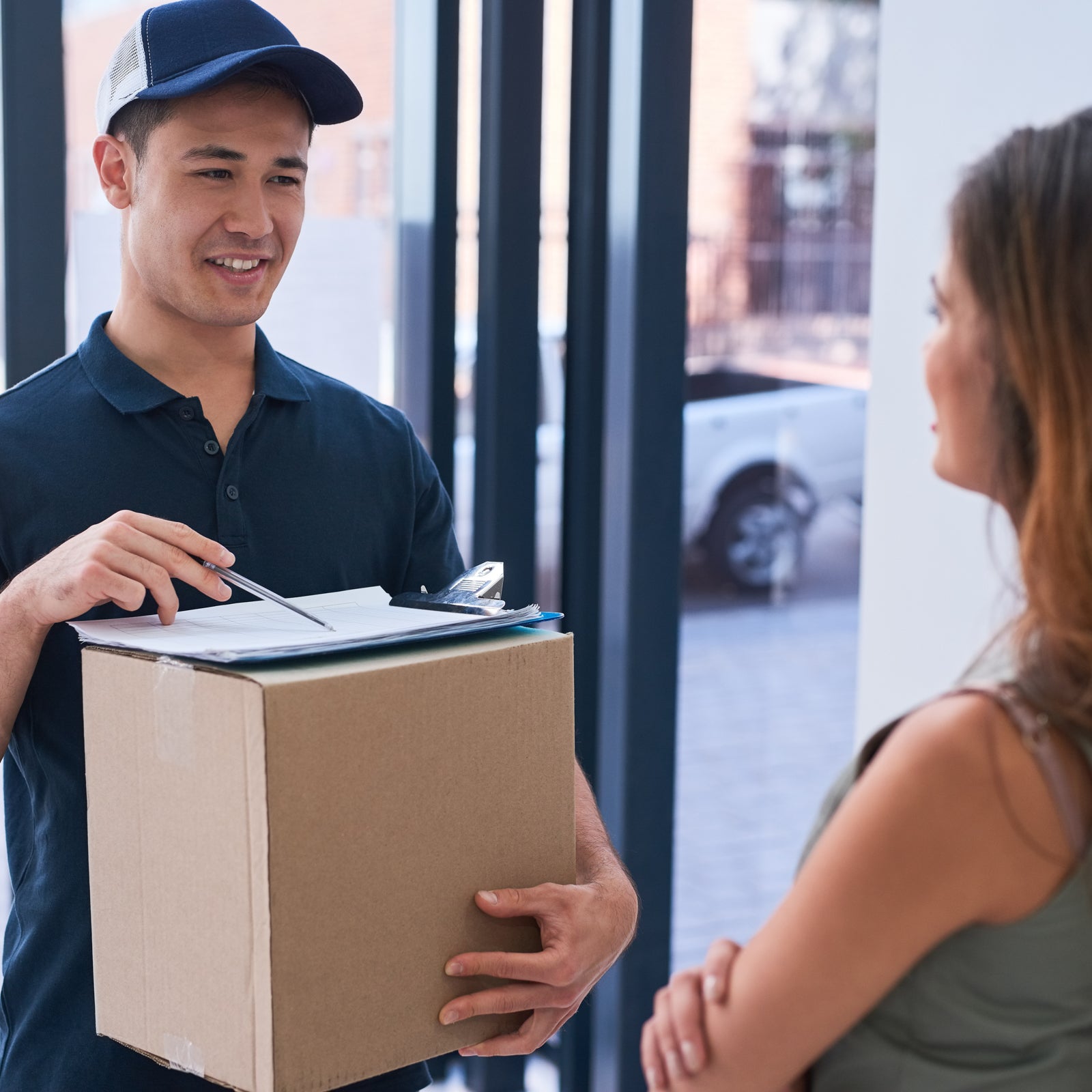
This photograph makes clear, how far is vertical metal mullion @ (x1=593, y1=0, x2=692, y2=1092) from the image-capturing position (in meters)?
2.32

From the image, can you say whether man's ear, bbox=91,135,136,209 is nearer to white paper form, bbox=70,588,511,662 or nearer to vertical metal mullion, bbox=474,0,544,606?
white paper form, bbox=70,588,511,662

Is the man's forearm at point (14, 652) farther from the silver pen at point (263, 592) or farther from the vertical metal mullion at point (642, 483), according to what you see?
the vertical metal mullion at point (642, 483)

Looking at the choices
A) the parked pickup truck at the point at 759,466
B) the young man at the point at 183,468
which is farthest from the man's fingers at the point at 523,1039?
the parked pickup truck at the point at 759,466

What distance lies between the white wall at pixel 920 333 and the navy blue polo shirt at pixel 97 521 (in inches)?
37.9

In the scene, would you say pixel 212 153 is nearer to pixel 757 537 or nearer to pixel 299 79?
pixel 299 79

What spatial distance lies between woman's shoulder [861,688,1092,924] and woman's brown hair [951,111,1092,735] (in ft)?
0.10

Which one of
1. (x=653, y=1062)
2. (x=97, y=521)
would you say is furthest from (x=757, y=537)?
(x=653, y=1062)

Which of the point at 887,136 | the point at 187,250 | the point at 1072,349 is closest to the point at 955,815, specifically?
the point at 1072,349

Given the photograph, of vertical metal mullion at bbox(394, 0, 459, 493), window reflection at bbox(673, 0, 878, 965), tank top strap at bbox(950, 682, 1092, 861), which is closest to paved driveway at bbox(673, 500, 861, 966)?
window reflection at bbox(673, 0, 878, 965)

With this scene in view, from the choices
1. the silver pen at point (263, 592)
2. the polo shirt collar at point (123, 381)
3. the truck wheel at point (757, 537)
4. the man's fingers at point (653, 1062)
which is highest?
the polo shirt collar at point (123, 381)

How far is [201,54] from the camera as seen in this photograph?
1.35m

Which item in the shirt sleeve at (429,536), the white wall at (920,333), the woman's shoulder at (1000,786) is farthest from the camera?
the white wall at (920,333)

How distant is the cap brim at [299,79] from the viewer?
1.32 meters

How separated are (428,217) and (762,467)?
1.72 meters
